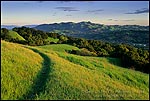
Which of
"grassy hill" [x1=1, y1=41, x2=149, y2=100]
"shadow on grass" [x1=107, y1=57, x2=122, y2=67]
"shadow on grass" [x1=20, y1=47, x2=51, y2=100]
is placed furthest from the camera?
"shadow on grass" [x1=107, y1=57, x2=122, y2=67]

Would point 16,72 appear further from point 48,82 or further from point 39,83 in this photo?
point 48,82

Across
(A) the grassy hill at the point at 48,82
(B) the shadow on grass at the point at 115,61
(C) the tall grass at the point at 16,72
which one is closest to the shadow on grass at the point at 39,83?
(A) the grassy hill at the point at 48,82

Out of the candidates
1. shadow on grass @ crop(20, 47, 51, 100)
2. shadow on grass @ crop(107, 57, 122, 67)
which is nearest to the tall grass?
shadow on grass @ crop(20, 47, 51, 100)

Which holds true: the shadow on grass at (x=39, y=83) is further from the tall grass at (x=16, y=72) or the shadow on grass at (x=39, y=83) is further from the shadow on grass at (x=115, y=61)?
the shadow on grass at (x=115, y=61)

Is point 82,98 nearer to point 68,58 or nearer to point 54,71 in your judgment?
point 54,71

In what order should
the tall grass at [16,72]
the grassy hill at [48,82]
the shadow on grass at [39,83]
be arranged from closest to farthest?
the shadow on grass at [39,83], the tall grass at [16,72], the grassy hill at [48,82]

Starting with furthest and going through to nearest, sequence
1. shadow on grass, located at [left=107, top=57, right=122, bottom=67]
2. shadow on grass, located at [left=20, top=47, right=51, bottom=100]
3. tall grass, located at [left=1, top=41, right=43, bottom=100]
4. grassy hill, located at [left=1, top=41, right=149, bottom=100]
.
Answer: shadow on grass, located at [left=107, top=57, right=122, bottom=67] → grassy hill, located at [left=1, top=41, right=149, bottom=100] → tall grass, located at [left=1, top=41, right=43, bottom=100] → shadow on grass, located at [left=20, top=47, right=51, bottom=100]

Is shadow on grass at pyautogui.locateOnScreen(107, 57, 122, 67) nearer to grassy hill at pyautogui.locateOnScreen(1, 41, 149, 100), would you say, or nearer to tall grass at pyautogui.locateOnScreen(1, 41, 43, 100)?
grassy hill at pyautogui.locateOnScreen(1, 41, 149, 100)

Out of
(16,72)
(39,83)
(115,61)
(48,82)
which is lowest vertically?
(115,61)

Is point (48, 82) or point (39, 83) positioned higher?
point (48, 82)

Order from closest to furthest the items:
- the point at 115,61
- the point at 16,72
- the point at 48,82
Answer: the point at 48,82, the point at 16,72, the point at 115,61

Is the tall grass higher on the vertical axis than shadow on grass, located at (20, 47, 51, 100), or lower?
higher

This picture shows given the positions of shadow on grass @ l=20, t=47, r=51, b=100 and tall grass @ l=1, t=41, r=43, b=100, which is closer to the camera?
shadow on grass @ l=20, t=47, r=51, b=100

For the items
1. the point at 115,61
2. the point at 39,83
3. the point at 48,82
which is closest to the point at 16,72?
the point at 39,83
